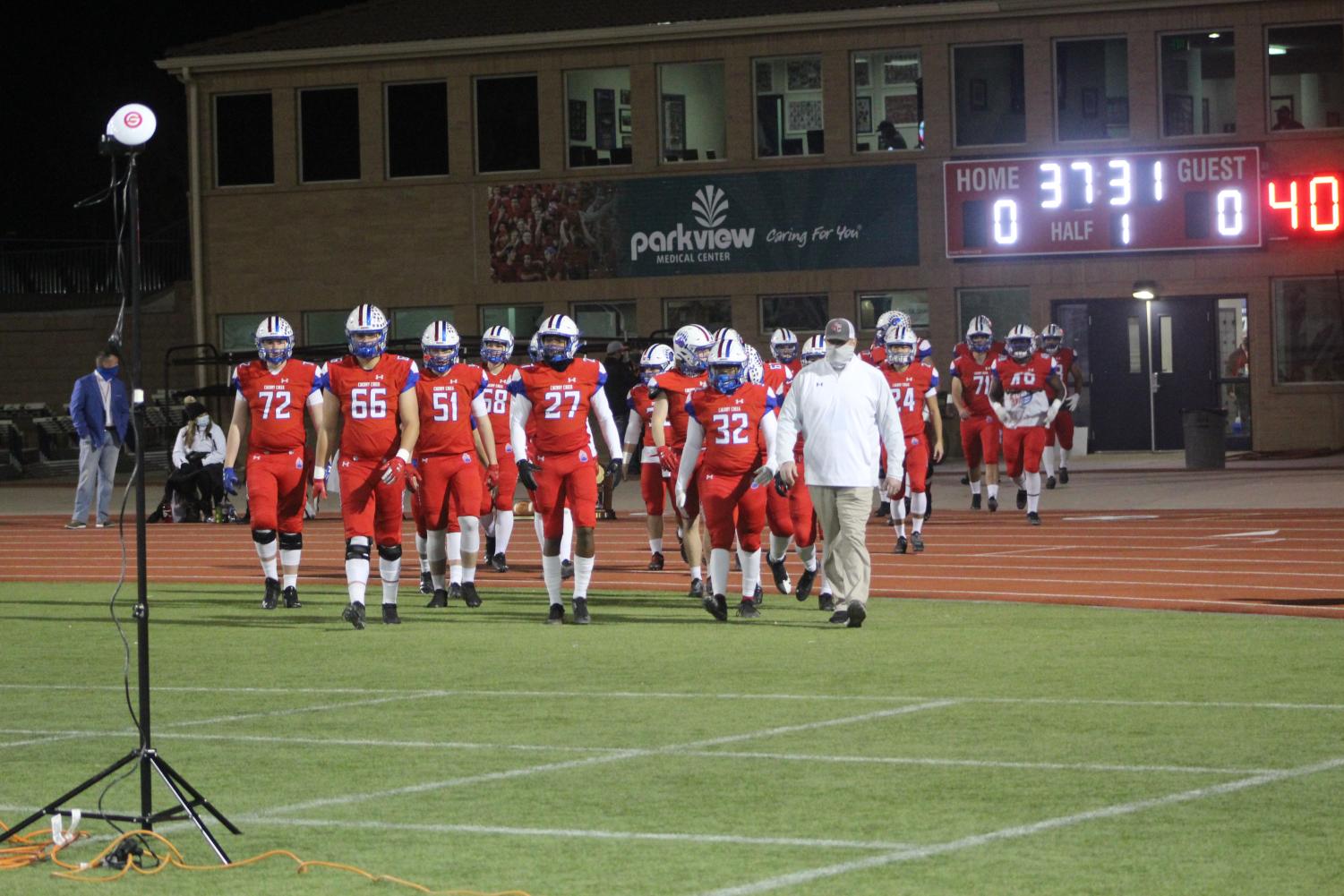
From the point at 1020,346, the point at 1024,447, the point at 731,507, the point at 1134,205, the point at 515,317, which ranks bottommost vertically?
the point at 731,507

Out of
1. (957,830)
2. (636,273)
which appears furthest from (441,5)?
(957,830)

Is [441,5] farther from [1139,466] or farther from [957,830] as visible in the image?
[957,830]

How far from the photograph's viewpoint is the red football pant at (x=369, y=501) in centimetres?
1598

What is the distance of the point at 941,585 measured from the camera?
18.8m

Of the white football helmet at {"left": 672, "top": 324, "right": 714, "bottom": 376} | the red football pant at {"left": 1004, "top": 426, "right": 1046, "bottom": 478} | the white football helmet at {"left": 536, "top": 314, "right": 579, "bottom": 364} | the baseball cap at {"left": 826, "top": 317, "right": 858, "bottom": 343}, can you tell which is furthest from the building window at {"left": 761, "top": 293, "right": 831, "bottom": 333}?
the baseball cap at {"left": 826, "top": 317, "right": 858, "bottom": 343}

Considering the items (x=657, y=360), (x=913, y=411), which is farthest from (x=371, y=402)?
(x=913, y=411)

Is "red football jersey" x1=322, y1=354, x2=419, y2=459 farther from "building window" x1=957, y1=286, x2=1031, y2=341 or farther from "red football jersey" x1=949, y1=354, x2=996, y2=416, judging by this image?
"building window" x1=957, y1=286, x2=1031, y2=341

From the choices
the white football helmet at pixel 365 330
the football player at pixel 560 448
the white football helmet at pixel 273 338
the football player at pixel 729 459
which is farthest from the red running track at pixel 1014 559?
the white football helmet at pixel 365 330

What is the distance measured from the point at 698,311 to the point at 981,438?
14704mm

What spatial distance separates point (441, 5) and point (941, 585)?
92.8ft

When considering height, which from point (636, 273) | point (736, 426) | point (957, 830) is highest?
point (636, 273)

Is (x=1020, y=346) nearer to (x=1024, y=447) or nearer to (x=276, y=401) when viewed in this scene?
(x=1024, y=447)

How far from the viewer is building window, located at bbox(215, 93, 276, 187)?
4344 cm

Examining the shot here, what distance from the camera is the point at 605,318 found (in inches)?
1645
